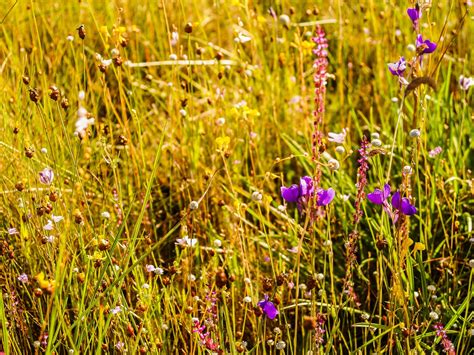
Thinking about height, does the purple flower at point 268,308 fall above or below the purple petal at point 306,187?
below

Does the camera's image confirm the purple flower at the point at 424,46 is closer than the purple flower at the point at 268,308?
No

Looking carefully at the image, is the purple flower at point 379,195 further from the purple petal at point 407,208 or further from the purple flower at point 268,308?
the purple flower at point 268,308

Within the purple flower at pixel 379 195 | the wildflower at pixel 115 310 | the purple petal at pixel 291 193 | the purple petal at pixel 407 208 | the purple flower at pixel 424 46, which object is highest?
the purple flower at pixel 424 46

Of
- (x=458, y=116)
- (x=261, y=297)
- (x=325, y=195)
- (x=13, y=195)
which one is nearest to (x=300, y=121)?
(x=458, y=116)

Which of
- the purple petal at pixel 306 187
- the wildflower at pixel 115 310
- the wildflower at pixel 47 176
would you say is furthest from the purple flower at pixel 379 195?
the wildflower at pixel 47 176

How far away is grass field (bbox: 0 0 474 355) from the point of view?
142 cm

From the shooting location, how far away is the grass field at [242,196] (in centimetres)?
142

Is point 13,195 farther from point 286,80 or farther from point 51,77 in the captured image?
point 286,80

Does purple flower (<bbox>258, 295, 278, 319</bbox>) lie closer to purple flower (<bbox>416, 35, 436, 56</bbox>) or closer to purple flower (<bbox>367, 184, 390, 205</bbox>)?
purple flower (<bbox>367, 184, 390, 205</bbox>)

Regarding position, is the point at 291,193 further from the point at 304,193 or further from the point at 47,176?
the point at 47,176

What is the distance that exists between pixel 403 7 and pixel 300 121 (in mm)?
837

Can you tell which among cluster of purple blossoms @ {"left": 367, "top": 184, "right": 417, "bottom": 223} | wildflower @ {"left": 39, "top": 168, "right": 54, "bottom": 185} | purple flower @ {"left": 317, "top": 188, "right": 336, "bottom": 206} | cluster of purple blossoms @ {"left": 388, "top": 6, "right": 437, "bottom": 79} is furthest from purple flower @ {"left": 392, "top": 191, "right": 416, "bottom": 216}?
wildflower @ {"left": 39, "top": 168, "right": 54, "bottom": 185}

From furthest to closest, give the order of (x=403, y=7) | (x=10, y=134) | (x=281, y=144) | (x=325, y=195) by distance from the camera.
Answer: (x=403, y=7), (x=281, y=144), (x=10, y=134), (x=325, y=195)

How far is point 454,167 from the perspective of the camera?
2.10 metres
